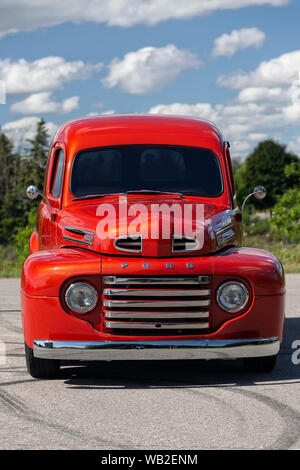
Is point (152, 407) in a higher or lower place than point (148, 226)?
lower

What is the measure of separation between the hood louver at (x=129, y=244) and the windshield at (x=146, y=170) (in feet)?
3.68

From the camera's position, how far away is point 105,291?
20.2ft

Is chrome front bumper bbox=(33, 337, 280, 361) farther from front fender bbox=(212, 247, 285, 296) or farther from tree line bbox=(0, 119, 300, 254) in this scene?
tree line bbox=(0, 119, 300, 254)

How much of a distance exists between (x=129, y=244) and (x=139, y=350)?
832 mm

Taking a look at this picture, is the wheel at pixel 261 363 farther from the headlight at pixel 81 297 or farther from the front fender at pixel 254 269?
the headlight at pixel 81 297

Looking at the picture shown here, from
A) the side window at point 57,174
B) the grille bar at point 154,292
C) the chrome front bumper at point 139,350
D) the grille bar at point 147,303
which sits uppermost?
the side window at point 57,174

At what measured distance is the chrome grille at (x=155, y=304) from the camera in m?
6.15

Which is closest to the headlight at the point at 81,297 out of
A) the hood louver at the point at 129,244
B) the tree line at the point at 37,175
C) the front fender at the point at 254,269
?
the hood louver at the point at 129,244

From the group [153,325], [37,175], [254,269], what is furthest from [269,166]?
[153,325]

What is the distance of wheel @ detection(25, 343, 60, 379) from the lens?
6602mm

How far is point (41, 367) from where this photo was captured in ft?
21.7

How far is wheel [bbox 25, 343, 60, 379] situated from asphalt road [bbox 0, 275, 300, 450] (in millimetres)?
80

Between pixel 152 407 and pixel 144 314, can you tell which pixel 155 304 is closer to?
pixel 144 314
